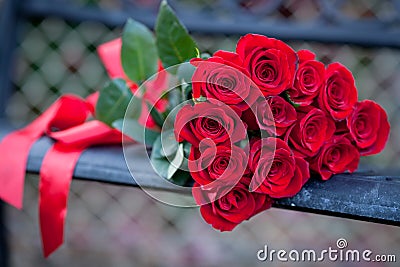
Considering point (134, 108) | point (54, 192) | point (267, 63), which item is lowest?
point (54, 192)

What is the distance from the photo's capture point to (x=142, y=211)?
145 centimetres

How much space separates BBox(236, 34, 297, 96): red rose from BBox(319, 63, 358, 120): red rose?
0.16 feet

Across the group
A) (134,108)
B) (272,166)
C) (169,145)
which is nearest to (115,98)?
(134,108)

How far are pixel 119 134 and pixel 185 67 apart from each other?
216 mm

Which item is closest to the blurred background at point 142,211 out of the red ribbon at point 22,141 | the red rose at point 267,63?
the red ribbon at point 22,141

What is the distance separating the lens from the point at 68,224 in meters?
1.49

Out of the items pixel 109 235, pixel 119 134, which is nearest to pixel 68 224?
pixel 109 235

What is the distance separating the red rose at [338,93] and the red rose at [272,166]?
0.06m

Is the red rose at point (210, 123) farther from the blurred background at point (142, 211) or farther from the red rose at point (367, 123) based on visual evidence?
the blurred background at point (142, 211)

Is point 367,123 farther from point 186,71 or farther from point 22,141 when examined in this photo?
point 22,141

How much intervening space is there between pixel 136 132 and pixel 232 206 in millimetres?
171

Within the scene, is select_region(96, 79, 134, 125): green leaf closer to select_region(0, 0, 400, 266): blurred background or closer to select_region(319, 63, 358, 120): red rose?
select_region(319, 63, 358, 120): red rose

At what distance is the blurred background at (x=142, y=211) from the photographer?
47.9 inches

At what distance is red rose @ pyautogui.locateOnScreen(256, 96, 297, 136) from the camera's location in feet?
1.52
